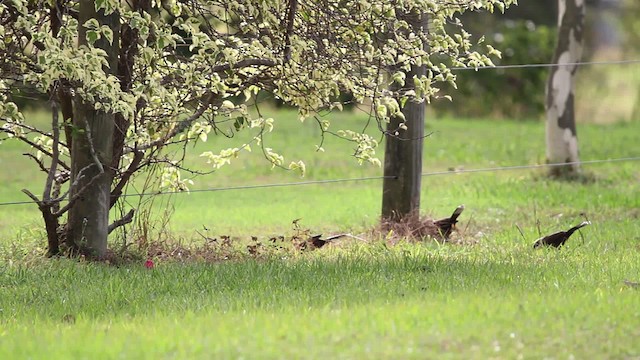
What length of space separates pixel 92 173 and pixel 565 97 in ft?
30.7

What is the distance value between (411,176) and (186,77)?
11.8 ft

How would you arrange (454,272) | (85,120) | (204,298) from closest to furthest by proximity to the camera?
(204,298) < (454,272) < (85,120)

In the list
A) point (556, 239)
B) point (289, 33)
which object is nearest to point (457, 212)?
point (556, 239)

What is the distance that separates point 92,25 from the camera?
27.1 feet

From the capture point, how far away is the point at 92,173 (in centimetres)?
914

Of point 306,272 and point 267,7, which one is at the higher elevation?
point 267,7

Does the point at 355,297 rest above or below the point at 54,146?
below

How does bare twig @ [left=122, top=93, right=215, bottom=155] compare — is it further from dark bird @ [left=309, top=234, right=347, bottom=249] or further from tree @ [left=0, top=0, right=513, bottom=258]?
dark bird @ [left=309, top=234, right=347, bottom=249]

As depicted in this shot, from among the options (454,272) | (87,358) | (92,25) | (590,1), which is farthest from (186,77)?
(590,1)

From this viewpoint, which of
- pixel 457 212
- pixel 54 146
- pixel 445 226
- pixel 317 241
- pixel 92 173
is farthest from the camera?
pixel 445 226

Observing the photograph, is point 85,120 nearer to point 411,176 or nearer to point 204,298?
point 204,298

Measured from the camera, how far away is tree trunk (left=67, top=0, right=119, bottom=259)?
9055 millimetres

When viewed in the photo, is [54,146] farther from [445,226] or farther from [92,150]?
[445,226]

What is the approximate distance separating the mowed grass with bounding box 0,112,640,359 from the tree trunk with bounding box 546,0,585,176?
2.42m
